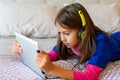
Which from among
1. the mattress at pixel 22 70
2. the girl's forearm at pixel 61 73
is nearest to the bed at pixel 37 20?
the mattress at pixel 22 70

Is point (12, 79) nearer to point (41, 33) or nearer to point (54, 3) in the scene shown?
point (41, 33)

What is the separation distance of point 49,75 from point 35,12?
113cm

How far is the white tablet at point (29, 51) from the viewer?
1.11m

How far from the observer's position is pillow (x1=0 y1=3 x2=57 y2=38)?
2.07m

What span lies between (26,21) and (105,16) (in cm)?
75

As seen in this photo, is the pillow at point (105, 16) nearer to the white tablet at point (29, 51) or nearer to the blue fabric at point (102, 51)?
the blue fabric at point (102, 51)

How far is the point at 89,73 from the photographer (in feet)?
3.60

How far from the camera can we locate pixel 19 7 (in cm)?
218

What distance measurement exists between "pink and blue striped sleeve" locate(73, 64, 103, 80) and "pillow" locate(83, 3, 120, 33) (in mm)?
1154

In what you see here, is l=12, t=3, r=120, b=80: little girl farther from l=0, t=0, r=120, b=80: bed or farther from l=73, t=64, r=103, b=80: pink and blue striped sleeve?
l=0, t=0, r=120, b=80: bed

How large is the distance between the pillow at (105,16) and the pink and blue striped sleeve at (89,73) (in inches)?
45.4

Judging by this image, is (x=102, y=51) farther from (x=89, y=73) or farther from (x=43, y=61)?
(x=43, y=61)

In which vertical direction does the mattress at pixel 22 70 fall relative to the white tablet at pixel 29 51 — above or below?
below

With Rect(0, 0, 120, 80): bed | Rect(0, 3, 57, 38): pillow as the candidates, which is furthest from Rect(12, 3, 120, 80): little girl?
Rect(0, 3, 57, 38): pillow
